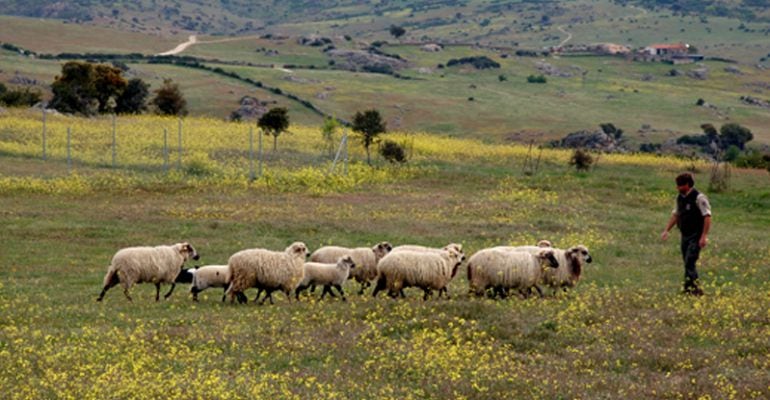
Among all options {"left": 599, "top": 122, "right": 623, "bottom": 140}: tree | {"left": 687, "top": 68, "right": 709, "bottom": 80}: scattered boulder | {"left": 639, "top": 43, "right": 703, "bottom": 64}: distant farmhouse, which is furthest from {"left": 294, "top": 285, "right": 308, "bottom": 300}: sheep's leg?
{"left": 639, "top": 43, "right": 703, "bottom": 64}: distant farmhouse

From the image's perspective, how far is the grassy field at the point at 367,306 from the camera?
14.0 meters

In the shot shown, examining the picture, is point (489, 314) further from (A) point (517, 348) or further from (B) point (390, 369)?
(B) point (390, 369)

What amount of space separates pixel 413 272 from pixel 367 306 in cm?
170

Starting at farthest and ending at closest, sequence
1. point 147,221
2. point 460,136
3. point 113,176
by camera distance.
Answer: point 460,136 < point 113,176 < point 147,221

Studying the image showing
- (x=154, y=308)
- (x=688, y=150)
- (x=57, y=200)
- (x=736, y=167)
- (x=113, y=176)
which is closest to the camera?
(x=154, y=308)

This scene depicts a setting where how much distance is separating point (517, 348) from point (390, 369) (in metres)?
2.38

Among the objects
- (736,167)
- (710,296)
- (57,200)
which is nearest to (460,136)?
(736,167)

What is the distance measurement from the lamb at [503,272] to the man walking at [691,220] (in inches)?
106

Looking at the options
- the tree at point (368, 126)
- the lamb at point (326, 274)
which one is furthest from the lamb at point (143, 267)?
the tree at point (368, 126)

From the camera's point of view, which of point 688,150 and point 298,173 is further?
point 688,150

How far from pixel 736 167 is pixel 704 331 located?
47.8 meters

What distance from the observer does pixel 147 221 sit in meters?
33.8

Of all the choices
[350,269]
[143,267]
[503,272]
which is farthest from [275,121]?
[503,272]

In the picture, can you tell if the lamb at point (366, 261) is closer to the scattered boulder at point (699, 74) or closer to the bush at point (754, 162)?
the bush at point (754, 162)
